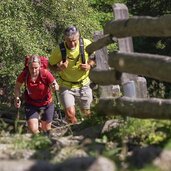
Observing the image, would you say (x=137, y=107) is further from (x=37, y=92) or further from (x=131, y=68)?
(x=37, y=92)

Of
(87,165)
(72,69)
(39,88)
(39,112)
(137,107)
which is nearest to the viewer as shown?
(87,165)

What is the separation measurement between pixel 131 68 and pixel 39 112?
2.63m

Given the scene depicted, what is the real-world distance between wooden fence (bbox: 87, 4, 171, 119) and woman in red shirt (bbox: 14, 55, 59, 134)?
68cm

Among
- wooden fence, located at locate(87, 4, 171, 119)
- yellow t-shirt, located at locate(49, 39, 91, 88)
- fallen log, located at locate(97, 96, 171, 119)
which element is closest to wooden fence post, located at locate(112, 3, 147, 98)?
wooden fence, located at locate(87, 4, 171, 119)

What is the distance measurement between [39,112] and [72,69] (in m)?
0.90

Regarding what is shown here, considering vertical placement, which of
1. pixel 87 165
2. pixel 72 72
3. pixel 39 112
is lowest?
pixel 87 165

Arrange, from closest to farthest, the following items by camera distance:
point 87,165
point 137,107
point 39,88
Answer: point 87,165, point 137,107, point 39,88

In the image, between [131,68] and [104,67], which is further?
[104,67]

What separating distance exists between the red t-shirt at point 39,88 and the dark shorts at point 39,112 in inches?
2.4

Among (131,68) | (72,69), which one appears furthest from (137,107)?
(72,69)

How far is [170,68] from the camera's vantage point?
19.9 feet

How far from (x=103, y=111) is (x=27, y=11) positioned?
11.0 metres

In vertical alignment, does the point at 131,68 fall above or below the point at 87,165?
above

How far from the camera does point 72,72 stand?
9.55m
